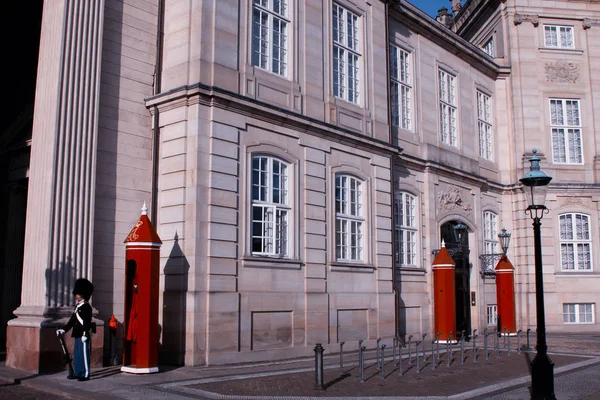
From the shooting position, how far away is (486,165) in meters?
29.1

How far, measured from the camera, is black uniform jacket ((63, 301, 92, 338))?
12.5m

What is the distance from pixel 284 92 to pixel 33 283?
7785mm

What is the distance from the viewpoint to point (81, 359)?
12453 millimetres

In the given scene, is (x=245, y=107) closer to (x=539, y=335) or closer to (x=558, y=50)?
(x=539, y=335)

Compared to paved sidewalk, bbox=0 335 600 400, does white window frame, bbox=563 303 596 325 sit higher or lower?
higher

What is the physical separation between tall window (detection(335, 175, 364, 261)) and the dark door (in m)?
6.69

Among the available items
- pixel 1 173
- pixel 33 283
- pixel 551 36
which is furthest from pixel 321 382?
pixel 551 36

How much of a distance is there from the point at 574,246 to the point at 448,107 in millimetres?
8541

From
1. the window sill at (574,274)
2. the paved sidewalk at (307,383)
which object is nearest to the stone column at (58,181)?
the paved sidewalk at (307,383)

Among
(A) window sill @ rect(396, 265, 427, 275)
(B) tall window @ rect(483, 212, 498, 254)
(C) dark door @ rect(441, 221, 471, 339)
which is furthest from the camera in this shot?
(B) tall window @ rect(483, 212, 498, 254)

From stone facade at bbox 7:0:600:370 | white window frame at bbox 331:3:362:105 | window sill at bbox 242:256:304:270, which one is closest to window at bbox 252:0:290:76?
stone facade at bbox 7:0:600:370

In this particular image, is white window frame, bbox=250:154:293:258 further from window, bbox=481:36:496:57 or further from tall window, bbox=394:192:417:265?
window, bbox=481:36:496:57

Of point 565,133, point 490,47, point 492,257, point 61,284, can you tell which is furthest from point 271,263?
point 490,47

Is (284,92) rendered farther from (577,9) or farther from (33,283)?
(577,9)
